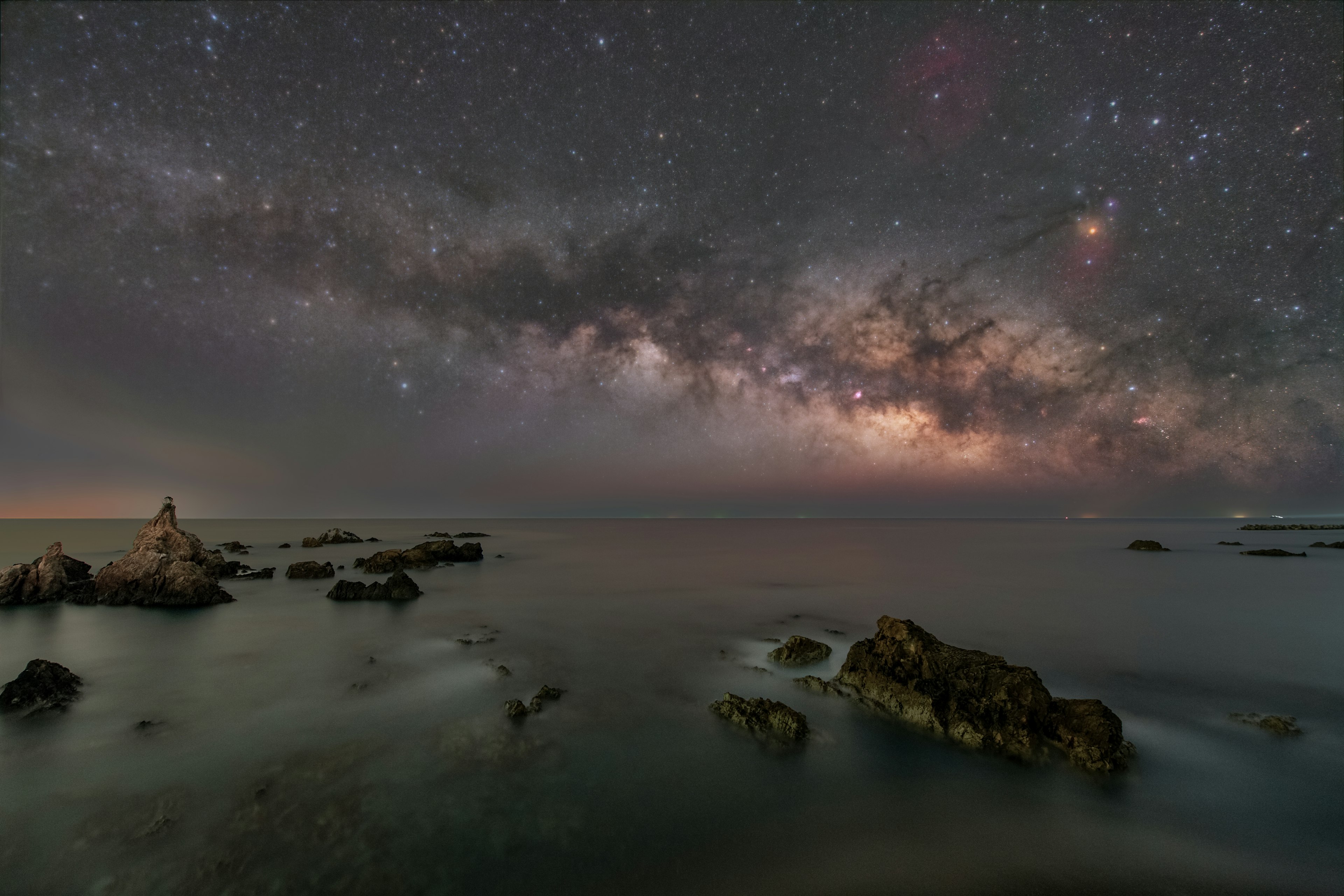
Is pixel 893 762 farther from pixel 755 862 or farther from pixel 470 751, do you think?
pixel 470 751

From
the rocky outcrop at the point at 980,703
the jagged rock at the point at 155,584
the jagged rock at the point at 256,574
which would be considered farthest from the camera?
the jagged rock at the point at 256,574

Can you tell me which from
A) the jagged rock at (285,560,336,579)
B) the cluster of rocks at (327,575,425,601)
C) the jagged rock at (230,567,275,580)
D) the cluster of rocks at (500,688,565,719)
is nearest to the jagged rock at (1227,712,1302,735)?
the cluster of rocks at (500,688,565,719)

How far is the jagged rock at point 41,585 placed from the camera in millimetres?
14789

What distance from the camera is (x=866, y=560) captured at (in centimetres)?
3403

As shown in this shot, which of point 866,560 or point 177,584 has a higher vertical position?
point 177,584

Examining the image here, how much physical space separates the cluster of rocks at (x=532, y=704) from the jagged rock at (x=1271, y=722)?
34.8 feet

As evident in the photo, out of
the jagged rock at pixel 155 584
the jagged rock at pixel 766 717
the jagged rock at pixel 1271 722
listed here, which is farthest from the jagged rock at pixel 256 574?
the jagged rock at pixel 1271 722

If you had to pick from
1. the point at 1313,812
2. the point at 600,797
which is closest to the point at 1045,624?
the point at 1313,812

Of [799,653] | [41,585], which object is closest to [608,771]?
[799,653]

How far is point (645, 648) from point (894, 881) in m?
7.79

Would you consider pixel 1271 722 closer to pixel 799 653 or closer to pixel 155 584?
pixel 799 653

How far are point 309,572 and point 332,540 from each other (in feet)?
82.5

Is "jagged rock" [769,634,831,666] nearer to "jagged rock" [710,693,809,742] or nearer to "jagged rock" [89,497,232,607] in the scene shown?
"jagged rock" [710,693,809,742]

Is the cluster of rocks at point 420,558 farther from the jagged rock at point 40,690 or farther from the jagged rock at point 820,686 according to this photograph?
the jagged rock at point 820,686
